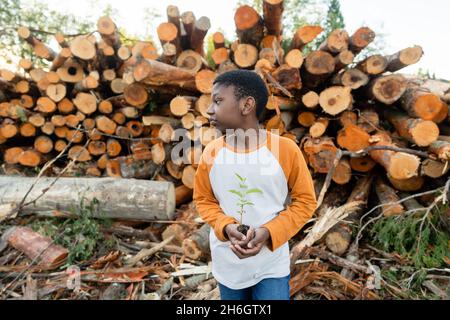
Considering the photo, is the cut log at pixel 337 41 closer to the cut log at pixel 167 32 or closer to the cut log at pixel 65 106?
the cut log at pixel 167 32

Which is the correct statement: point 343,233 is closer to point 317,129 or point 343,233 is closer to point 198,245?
point 317,129

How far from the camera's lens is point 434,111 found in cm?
311

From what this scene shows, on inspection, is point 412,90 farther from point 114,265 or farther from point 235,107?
point 114,265

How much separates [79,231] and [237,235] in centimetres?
264

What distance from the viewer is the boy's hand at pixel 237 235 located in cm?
134

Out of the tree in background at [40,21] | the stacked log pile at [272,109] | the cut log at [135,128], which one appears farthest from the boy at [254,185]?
the tree in background at [40,21]

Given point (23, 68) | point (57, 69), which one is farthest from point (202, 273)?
point (23, 68)

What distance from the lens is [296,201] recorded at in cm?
154

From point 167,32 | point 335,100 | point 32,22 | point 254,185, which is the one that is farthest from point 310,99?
point 32,22

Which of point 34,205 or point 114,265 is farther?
point 34,205

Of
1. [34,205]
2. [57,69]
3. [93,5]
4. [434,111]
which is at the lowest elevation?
[34,205]

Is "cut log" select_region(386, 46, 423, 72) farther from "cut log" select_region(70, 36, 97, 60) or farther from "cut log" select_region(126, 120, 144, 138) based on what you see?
"cut log" select_region(70, 36, 97, 60)

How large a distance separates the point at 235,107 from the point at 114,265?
2.29 m

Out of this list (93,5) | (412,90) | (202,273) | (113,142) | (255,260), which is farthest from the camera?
(93,5)
